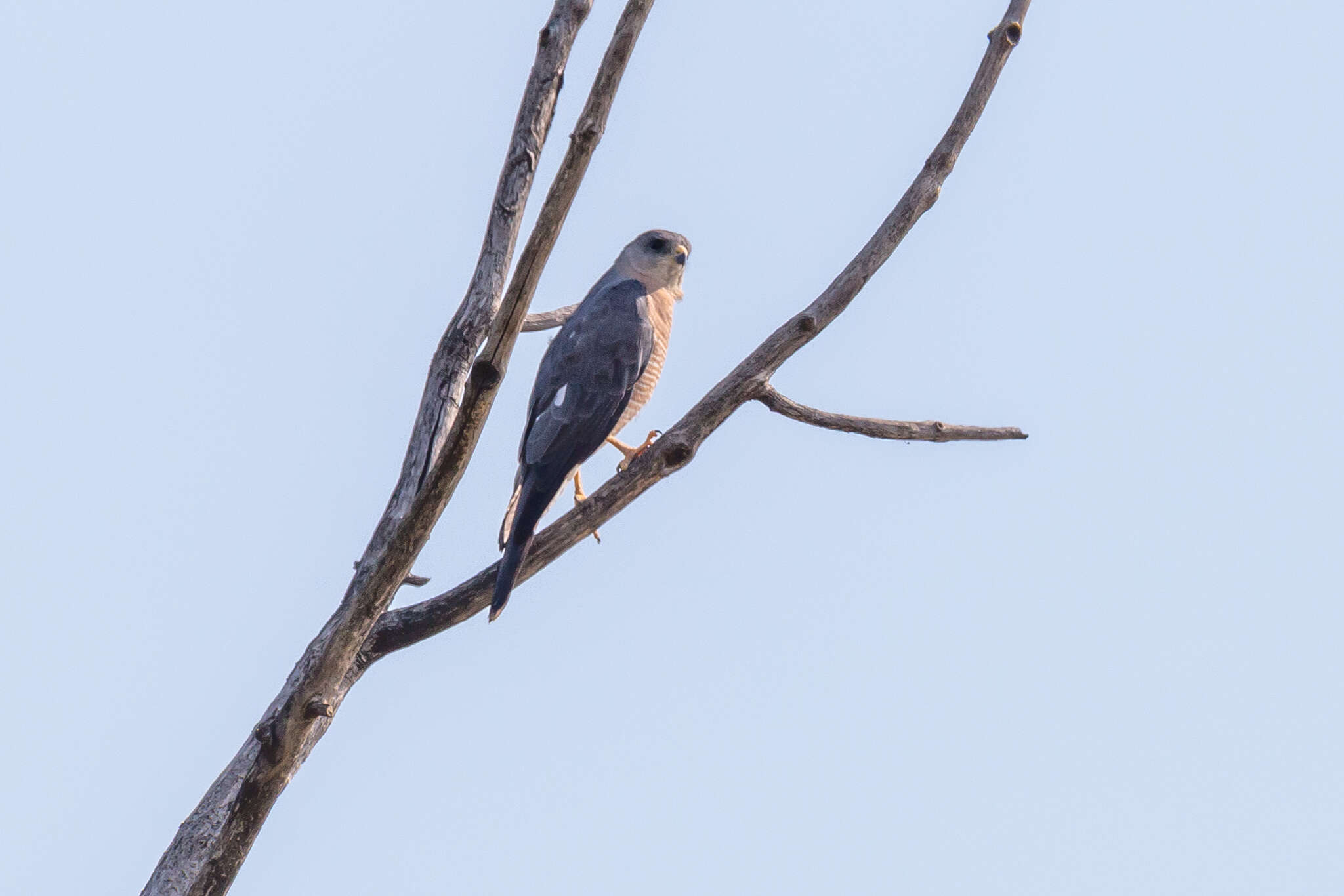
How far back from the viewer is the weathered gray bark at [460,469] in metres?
4.79

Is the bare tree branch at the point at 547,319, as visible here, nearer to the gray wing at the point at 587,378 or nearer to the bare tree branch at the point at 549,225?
the gray wing at the point at 587,378

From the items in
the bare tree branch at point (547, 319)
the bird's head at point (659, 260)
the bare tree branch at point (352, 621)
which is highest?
the bird's head at point (659, 260)

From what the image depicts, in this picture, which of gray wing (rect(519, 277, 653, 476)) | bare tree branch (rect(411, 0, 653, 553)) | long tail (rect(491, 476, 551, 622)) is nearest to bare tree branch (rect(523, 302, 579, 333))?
gray wing (rect(519, 277, 653, 476))

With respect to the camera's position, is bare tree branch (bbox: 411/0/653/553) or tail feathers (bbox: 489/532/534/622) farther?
tail feathers (bbox: 489/532/534/622)

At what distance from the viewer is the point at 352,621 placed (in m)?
4.83

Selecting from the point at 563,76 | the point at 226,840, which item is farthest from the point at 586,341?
the point at 226,840

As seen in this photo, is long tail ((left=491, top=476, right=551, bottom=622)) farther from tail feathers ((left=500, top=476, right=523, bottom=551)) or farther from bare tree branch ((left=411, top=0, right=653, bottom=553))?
bare tree branch ((left=411, top=0, right=653, bottom=553))

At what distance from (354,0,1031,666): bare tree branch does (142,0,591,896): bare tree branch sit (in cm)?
29

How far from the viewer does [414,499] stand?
15.3ft

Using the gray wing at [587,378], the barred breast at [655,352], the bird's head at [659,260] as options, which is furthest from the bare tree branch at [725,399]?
the bird's head at [659,260]

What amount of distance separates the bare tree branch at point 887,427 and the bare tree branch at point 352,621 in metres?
1.22

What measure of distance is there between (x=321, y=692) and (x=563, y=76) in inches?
98.3

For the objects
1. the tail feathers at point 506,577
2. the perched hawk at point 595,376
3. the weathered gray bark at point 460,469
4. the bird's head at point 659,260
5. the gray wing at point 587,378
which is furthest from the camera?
the bird's head at point 659,260

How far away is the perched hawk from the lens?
233 inches
